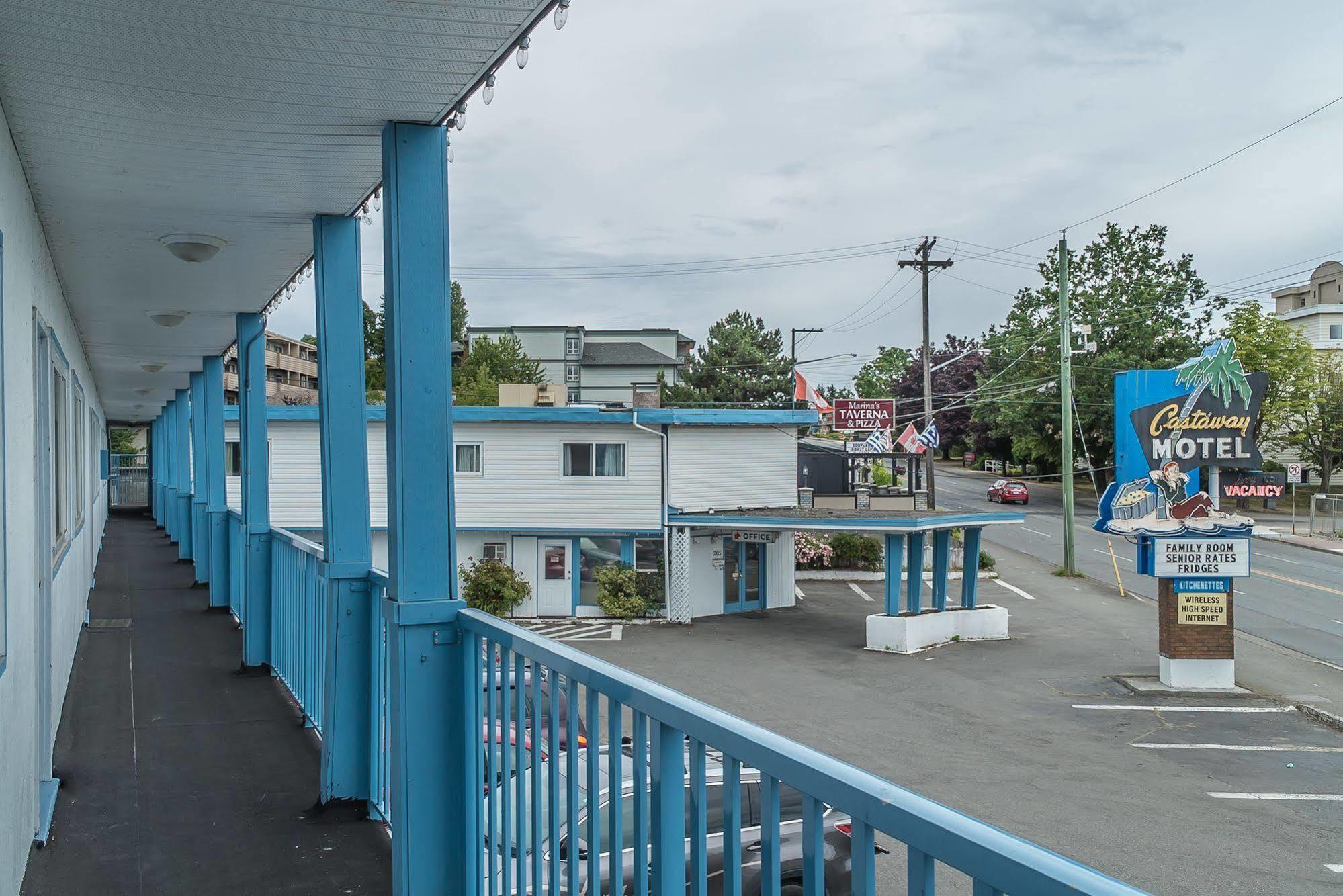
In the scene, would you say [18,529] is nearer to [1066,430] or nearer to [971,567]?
[971,567]

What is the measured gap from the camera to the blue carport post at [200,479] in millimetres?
13000

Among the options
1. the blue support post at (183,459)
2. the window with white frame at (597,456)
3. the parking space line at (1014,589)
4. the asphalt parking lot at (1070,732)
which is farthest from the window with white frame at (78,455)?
the parking space line at (1014,589)

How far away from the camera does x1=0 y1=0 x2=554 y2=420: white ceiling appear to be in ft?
9.43

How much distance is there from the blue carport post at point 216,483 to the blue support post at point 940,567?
53.1ft

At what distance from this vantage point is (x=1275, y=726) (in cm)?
1664

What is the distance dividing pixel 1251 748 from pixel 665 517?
48.4 ft

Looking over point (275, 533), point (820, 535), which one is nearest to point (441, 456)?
point (275, 533)

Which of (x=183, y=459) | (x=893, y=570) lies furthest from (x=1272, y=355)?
(x=183, y=459)

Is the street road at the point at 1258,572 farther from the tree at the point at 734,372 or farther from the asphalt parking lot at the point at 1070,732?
the tree at the point at 734,372

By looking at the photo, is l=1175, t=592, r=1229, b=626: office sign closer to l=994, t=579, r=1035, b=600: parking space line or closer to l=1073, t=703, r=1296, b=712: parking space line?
l=1073, t=703, r=1296, b=712: parking space line

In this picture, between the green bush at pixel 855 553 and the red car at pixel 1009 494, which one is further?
the red car at pixel 1009 494

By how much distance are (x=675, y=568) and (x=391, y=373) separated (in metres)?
23.6

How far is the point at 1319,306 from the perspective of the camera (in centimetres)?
6444

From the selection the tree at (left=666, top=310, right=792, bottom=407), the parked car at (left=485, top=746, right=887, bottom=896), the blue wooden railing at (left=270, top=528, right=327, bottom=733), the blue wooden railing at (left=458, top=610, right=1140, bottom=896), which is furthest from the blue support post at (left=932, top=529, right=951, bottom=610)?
the tree at (left=666, top=310, right=792, bottom=407)
